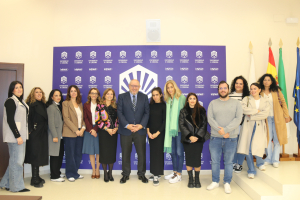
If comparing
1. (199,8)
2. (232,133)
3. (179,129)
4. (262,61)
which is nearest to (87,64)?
(179,129)

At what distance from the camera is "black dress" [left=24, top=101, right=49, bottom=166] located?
3.37 metres

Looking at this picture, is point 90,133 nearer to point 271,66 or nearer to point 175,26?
point 175,26

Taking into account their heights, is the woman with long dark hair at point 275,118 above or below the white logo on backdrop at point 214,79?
below

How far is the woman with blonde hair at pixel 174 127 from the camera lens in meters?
3.44

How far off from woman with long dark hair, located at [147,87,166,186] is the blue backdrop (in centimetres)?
88

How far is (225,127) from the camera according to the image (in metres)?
3.11

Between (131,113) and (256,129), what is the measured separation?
2.23m

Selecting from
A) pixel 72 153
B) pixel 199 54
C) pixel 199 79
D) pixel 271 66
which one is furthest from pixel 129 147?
pixel 271 66

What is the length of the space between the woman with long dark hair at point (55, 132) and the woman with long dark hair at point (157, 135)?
172cm

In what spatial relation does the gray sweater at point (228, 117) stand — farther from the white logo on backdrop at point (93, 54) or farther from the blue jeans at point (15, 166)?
the blue jeans at point (15, 166)

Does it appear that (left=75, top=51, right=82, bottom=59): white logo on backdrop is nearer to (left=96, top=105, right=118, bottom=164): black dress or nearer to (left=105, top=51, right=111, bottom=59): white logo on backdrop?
(left=105, top=51, right=111, bottom=59): white logo on backdrop

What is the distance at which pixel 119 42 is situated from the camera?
446cm

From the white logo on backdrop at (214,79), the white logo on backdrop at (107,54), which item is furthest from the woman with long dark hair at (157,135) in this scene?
the white logo on backdrop at (107,54)

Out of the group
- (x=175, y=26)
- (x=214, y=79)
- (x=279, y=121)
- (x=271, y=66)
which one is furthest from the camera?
(x=175, y=26)
